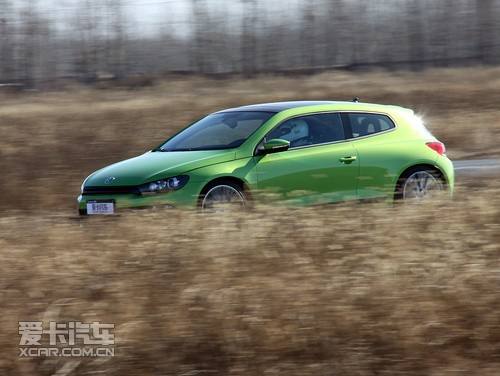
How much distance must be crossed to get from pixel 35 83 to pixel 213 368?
89.4ft

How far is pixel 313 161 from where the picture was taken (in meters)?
11.2

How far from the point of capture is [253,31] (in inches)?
1339

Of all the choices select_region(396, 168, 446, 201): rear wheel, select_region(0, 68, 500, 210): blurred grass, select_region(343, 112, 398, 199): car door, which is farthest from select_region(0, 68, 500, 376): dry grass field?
select_region(0, 68, 500, 210): blurred grass

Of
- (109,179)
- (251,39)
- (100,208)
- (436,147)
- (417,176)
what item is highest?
(251,39)

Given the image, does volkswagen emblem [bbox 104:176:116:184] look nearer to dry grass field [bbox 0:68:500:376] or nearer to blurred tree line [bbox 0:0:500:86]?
dry grass field [bbox 0:68:500:376]

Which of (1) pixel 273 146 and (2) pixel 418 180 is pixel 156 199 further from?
(2) pixel 418 180

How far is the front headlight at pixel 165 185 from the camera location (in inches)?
416

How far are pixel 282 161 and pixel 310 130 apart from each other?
708mm

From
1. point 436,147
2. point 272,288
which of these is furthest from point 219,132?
point 272,288

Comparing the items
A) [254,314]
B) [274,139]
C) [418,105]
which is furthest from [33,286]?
[418,105]

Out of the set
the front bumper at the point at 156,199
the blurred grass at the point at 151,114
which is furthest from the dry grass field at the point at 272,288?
the blurred grass at the point at 151,114

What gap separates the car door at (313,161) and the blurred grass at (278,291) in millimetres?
3023

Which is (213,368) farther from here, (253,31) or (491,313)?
(253,31)

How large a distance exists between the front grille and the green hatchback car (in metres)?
0.01
